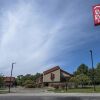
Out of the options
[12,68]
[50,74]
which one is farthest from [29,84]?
[50,74]

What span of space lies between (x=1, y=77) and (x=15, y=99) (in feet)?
172

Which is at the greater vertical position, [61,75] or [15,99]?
[61,75]

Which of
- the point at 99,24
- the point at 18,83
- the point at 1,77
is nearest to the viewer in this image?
the point at 99,24

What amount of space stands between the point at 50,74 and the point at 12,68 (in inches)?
936

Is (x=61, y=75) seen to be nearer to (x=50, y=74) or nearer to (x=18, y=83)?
(x=50, y=74)

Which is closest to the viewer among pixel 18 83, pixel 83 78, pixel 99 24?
pixel 99 24

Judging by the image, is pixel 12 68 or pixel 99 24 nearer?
pixel 99 24

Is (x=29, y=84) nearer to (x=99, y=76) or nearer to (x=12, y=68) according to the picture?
(x=12, y=68)

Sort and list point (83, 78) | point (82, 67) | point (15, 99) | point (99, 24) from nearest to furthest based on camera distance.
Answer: point (99, 24), point (15, 99), point (83, 78), point (82, 67)

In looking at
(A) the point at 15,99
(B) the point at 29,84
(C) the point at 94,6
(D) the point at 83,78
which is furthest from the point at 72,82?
(C) the point at 94,6

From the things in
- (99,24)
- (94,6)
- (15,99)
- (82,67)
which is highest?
(82,67)

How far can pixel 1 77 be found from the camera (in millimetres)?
71750

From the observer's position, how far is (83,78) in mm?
80312

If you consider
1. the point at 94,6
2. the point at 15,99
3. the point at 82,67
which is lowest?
the point at 15,99
